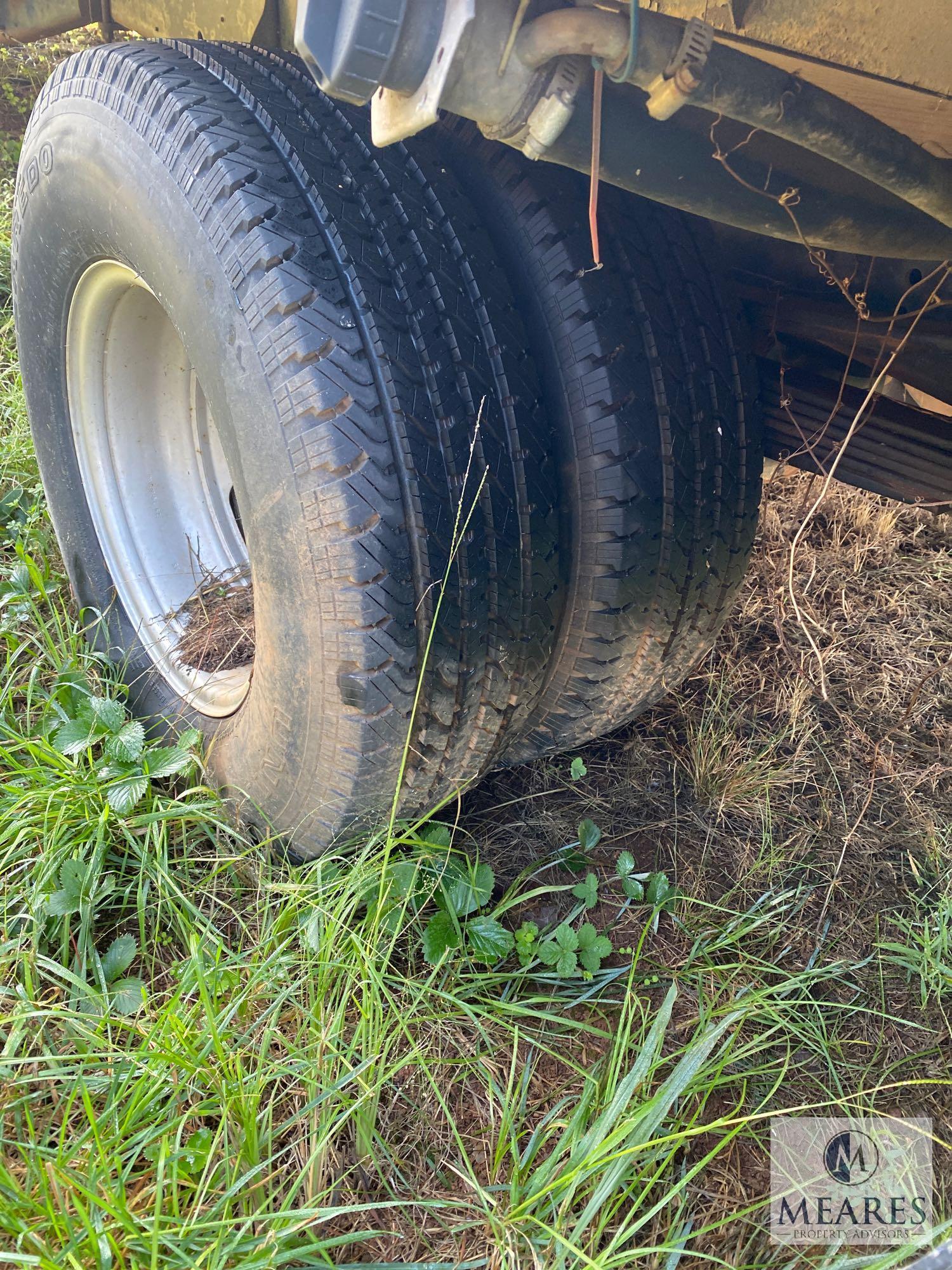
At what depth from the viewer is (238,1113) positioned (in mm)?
1220

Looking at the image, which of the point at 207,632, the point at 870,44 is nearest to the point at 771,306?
the point at 870,44

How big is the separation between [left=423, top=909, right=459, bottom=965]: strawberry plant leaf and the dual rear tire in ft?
0.69

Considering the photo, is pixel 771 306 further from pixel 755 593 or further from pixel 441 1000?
pixel 441 1000

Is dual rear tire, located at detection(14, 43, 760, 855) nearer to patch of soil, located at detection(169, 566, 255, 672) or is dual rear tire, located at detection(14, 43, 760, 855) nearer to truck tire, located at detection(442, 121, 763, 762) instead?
truck tire, located at detection(442, 121, 763, 762)

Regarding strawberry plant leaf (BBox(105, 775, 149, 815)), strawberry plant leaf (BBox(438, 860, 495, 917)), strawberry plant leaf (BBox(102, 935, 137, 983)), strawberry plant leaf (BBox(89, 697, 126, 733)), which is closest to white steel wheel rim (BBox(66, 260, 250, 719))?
strawberry plant leaf (BBox(89, 697, 126, 733))

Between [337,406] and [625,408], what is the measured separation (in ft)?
1.55

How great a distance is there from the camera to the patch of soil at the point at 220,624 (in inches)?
77.5

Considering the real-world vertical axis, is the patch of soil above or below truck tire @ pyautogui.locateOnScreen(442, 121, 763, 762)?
below

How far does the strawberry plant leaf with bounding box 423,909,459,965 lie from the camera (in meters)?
1.43

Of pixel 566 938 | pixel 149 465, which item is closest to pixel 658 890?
pixel 566 938

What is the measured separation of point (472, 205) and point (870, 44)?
70cm

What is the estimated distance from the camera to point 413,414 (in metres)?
1.29

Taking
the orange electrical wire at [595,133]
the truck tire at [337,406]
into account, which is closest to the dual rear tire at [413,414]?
the truck tire at [337,406]

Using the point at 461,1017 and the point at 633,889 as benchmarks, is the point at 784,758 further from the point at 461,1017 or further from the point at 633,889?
the point at 461,1017
